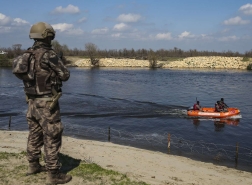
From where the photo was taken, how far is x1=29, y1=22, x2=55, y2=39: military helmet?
6324mm

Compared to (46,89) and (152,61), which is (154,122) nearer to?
(46,89)

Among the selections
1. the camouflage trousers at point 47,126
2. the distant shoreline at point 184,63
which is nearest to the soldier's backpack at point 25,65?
the camouflage trousers at point 47,126

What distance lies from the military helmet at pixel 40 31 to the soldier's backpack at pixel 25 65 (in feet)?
1.28

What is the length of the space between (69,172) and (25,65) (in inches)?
119

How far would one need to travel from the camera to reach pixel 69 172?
25.0ft

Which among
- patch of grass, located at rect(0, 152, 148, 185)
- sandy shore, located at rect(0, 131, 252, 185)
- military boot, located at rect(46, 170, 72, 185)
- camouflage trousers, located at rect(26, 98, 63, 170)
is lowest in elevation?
sandy shore, located at rect(0, 131, 252, 185)

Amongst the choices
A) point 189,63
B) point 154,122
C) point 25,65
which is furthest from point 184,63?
point 25,65

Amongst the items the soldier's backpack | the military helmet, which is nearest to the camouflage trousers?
the soldier's backpack

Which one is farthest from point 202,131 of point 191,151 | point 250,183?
point 250,183

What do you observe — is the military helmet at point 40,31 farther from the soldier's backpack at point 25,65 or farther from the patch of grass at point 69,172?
the patch of grass at point 69,172

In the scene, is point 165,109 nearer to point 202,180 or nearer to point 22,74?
point 202,180

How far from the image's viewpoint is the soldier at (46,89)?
620 centimetres

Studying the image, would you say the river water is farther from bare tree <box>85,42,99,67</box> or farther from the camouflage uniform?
bare tree <box>85,42,99,67</box>

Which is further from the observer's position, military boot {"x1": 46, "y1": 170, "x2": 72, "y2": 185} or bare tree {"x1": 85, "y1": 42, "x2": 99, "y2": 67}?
bare tree {"x1": 85, "y1": 42, "x2": 99, "y2": 67}
